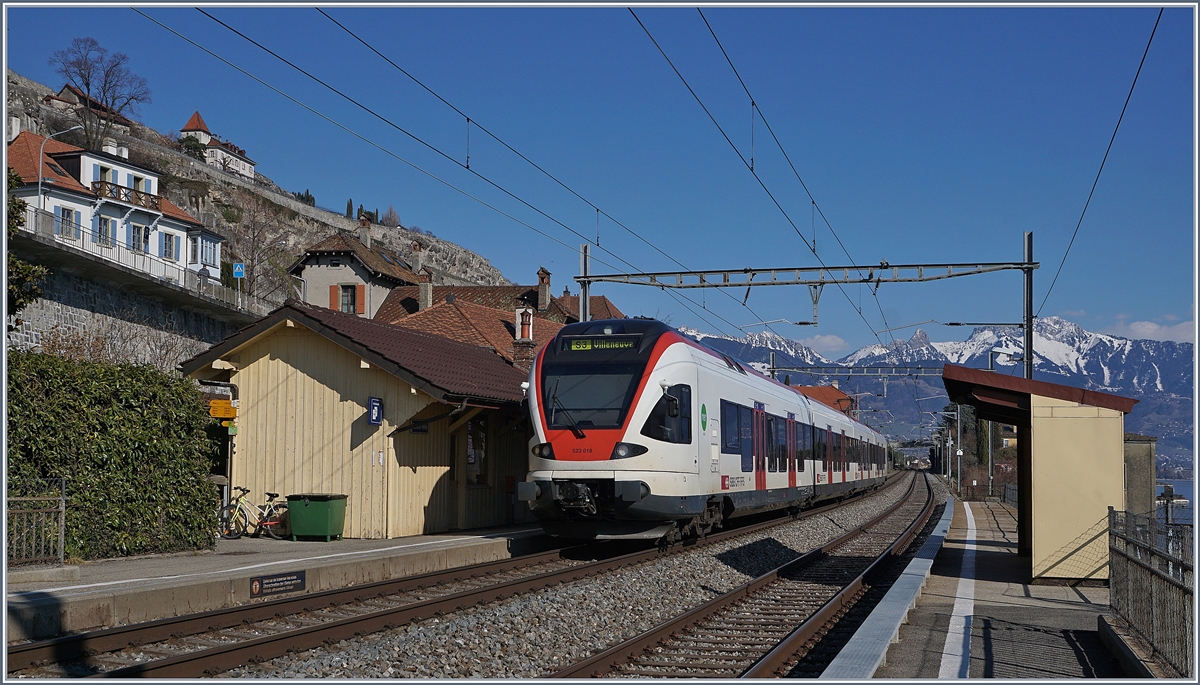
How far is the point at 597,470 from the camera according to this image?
15.5 m

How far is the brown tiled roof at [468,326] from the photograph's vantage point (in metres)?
31.4

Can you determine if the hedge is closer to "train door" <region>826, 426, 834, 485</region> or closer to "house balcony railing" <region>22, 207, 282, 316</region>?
"train door" <region>826, 426, 834, 485</region>

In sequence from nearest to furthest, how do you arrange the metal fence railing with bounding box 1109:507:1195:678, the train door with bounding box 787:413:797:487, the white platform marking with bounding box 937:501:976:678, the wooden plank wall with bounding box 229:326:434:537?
the metal fence railing with bounding box 1109:507:1195:678, the white platform marking with bounding box 937:501:976:678, the wooden plank wall with bounding box 229:326:434:537, the train door with bounding box 787:413:797:487

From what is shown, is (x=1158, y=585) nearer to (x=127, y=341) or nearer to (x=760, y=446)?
(x=760, y=446)

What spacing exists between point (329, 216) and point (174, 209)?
46156 millimetres

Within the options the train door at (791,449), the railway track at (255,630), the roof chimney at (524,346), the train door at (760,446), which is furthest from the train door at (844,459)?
the railway track at (255,630)

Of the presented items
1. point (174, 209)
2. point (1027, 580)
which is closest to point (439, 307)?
point (1027, 580)

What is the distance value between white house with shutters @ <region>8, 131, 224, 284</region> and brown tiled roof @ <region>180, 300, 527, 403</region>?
3194cm

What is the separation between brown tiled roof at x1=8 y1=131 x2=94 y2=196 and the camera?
54306mm

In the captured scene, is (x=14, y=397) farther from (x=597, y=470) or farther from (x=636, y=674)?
(x=636, y=674)

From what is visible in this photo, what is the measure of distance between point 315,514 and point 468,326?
14.2 meters

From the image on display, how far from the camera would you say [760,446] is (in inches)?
827

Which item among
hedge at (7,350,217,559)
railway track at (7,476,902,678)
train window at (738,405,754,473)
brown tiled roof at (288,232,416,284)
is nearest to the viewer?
railway track at (7,476,902,678)

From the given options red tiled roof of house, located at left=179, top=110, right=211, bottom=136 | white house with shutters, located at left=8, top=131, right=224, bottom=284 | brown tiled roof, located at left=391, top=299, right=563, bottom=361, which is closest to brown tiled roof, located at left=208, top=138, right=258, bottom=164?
red tiled roof of house, located at left=179, top=110, right=211, bottom=136
